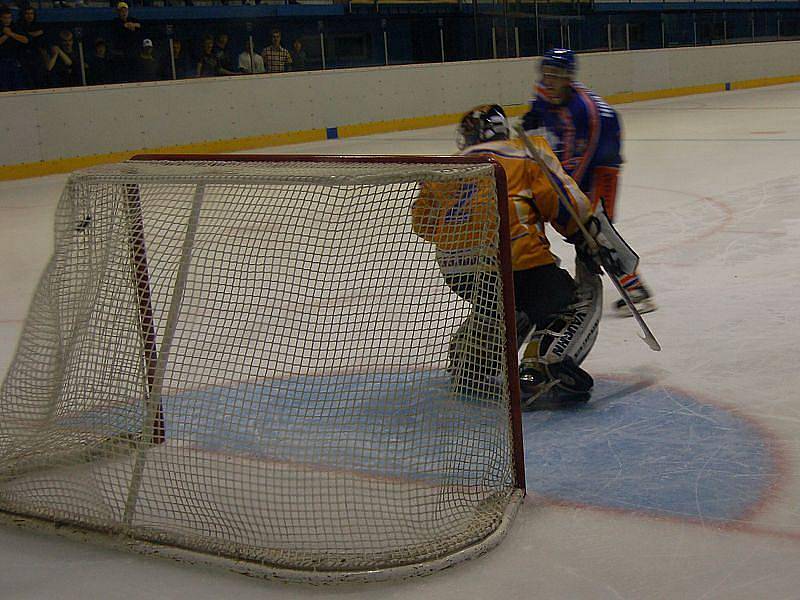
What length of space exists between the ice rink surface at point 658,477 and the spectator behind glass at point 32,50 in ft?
16.0

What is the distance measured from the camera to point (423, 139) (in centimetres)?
1127

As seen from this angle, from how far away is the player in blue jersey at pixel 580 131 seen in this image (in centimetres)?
371

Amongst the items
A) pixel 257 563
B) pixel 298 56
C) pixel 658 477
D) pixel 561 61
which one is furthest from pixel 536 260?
pixel 298 56

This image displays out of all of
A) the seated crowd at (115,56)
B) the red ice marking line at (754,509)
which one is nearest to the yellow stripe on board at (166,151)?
the seated crowd at (115,56)

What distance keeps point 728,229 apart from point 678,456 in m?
3.23

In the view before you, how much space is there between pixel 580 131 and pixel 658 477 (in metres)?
1.58

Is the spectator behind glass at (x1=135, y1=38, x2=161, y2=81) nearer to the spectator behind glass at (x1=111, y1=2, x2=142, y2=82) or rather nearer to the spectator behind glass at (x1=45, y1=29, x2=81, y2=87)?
the spectator behind glass at (x1=111, y1=2, x2=142, y2=82)

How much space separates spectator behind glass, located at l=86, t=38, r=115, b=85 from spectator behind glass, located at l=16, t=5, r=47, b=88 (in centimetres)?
43

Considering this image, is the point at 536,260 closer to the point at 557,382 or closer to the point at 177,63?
the point at 557,382

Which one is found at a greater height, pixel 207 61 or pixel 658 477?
pixel 207 61

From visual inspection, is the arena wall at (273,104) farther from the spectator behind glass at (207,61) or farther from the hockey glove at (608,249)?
the hockey glove at (608,249)

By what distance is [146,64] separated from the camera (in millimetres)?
10234

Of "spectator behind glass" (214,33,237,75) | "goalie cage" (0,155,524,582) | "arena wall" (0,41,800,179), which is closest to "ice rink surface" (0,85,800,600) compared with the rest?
"goalie cage" (0,155,524,582)

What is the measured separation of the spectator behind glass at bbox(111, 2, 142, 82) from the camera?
10.0 metres
